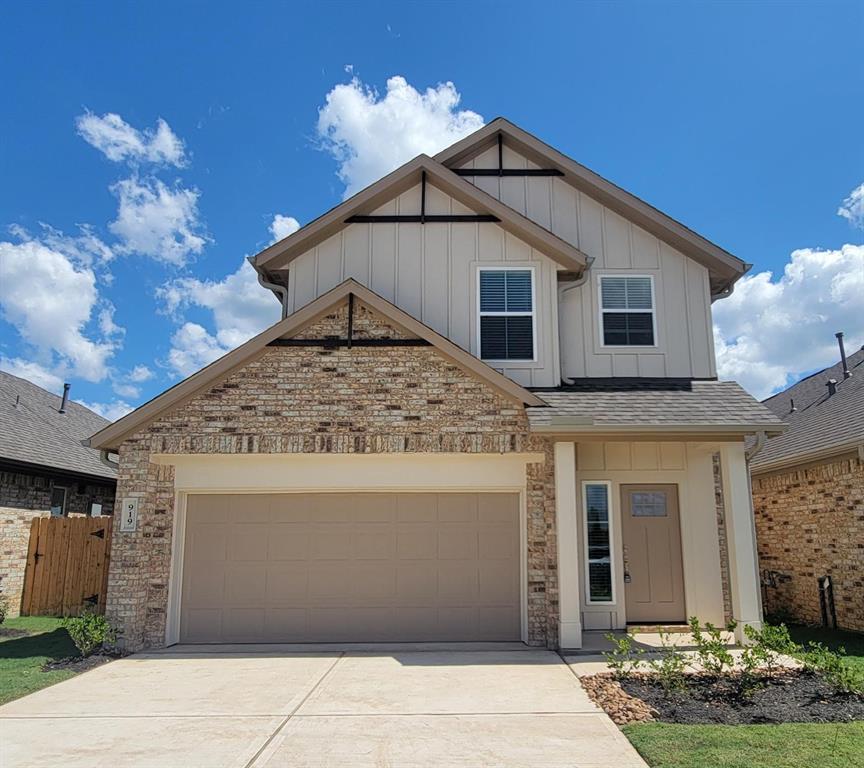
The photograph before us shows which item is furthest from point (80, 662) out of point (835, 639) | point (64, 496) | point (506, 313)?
point (835, 639)

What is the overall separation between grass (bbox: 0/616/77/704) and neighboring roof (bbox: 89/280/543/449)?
2.74m

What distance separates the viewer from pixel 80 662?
8.54 m

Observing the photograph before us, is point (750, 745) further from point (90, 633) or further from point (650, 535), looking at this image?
point (90, 633)

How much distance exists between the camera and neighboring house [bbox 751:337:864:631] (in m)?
10.4

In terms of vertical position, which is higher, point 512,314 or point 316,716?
point 512,314

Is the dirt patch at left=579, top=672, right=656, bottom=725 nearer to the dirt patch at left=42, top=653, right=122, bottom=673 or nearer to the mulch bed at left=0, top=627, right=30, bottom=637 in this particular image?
the dirt patch at left=42, top=653, right=122, bottom=673

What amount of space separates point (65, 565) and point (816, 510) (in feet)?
42.5

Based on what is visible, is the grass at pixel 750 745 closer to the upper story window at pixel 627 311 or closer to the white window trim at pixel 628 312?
the white window trim at pixel 628 312

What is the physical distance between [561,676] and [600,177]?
7.99 m

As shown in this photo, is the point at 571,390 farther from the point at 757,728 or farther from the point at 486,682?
the point at 757,728

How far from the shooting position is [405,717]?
20.4 feet

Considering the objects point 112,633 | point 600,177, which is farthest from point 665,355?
point 112,633

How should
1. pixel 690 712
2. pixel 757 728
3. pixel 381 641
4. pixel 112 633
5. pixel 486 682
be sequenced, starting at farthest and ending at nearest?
pixel 381 641, pixel 112 633, pixel 486 682, pixel 690 712, pixel 757 728

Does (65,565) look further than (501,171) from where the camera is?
Yes
